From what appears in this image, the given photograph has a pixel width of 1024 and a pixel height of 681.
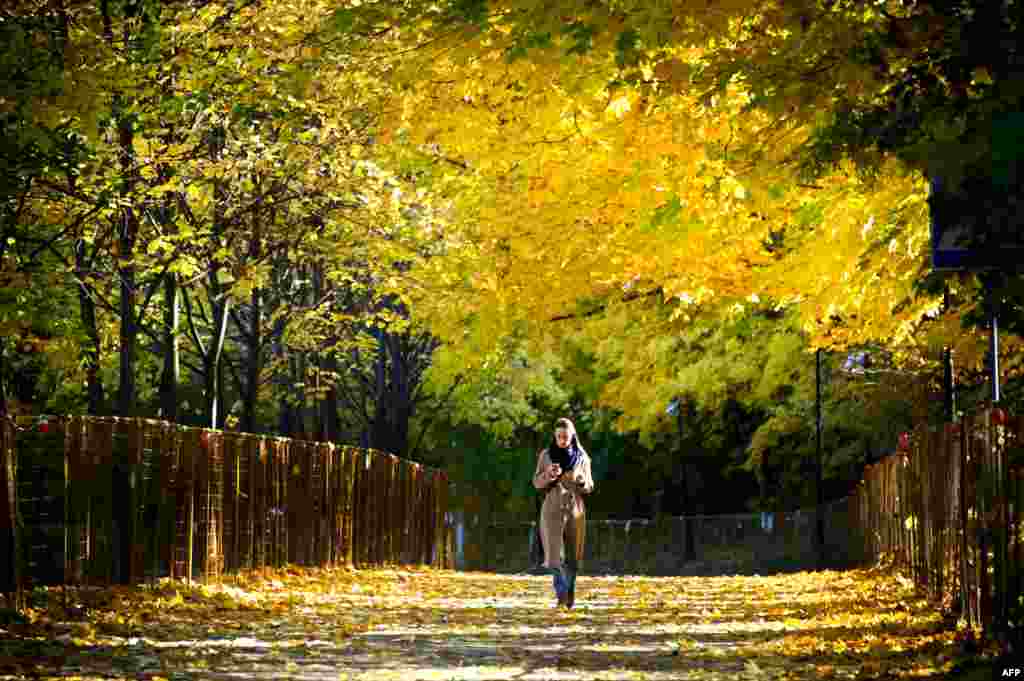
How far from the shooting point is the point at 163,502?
61.4 ft

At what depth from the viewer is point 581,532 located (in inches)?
756

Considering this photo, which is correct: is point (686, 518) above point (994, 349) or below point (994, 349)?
below

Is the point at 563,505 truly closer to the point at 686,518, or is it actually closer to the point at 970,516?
the point at 970,516

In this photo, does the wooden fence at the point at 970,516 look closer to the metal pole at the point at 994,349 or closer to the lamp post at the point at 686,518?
the metal pole at the point at 994,349

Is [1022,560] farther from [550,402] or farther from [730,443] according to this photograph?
[730,443]

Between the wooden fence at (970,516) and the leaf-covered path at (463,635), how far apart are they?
40 cm

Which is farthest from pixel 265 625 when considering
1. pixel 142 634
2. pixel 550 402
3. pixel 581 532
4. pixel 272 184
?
pixel 550 402

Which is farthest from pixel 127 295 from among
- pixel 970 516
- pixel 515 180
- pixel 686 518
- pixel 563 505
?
pixel 686 518

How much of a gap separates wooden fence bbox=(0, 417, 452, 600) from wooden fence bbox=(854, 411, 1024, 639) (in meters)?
7.58

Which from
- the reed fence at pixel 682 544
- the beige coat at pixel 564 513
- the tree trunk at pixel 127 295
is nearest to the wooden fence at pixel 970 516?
the beige coat at pixel 564 513

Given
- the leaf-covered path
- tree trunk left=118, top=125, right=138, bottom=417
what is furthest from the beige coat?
tree trunk left=118, top=125, right=138, bottom=417

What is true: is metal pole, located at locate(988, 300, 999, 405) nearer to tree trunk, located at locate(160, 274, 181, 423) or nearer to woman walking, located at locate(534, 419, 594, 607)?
woman walking, located at locate(534, 419, 594, 607)

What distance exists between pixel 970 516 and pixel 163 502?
29.4 feet

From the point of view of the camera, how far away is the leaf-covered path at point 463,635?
39.3ft
